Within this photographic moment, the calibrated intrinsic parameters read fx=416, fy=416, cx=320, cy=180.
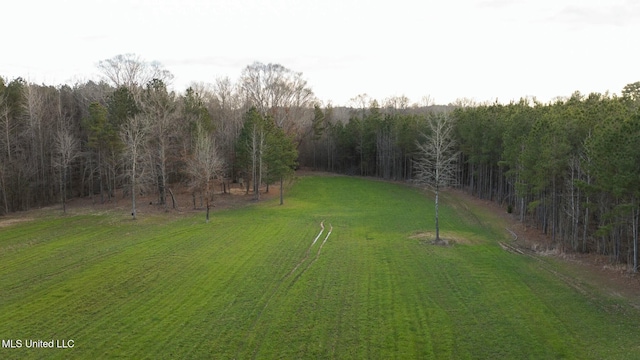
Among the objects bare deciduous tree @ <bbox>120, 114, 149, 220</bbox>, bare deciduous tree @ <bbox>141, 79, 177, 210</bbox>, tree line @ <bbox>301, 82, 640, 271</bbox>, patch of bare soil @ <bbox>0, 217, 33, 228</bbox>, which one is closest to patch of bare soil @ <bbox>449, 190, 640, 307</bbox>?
tree line @ <bbox>301, 82, 640, 271</bbox>

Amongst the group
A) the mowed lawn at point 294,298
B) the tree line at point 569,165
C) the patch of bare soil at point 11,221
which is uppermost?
the tree line at point 569,165

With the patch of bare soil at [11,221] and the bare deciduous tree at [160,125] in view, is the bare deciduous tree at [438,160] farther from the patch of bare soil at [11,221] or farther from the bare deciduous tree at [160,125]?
the patch of bare soil at [11,221]

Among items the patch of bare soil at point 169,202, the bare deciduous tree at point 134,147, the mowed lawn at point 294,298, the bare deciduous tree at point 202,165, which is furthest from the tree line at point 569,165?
the bare deciduous tree at point 134,147

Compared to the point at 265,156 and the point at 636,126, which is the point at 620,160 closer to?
the point at 636,126

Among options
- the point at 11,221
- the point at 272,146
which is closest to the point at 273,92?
the point at 272,146

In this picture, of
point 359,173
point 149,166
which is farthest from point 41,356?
point 359,173

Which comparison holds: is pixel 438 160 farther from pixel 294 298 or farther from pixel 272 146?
pixel 272 146
